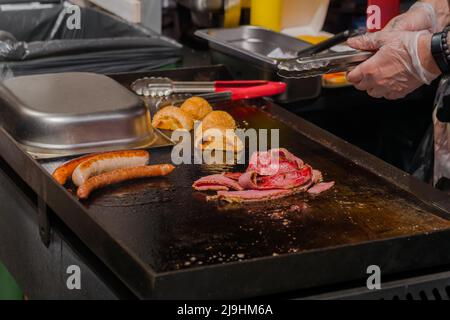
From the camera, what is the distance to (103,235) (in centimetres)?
164

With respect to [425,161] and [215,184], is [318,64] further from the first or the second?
[425,161]

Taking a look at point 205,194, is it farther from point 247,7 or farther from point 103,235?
point 247,7

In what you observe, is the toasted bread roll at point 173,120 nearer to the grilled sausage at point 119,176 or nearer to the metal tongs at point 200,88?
the metal tongs at point 200,88

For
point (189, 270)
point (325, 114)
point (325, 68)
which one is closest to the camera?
point (189, 270)

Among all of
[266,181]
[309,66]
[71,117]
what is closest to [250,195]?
[266,181]

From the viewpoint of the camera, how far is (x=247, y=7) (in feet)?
12.4

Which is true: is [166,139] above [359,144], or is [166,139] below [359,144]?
above

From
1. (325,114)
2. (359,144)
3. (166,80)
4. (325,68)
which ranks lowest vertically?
(359,144)

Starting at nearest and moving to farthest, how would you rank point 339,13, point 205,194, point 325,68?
point 205,194 → point 325,68 → point 339,13

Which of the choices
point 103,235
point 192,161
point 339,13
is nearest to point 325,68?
point 192,161

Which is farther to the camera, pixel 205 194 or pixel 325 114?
pixel 325 114

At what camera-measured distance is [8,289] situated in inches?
99.0
